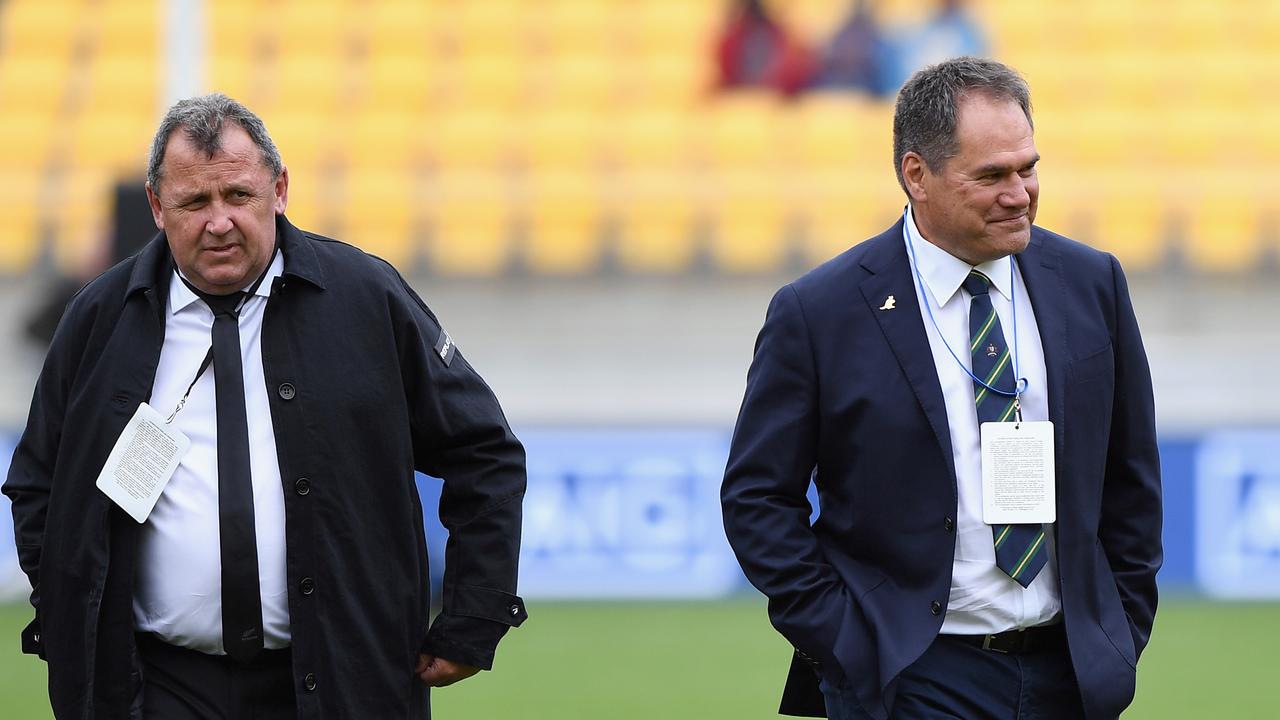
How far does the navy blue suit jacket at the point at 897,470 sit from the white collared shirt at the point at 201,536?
33.3 inches

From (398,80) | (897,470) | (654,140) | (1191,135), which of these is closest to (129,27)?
(398,80)

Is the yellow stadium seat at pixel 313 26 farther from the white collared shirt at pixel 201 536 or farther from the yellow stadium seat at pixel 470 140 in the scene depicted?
the white collared shirt at pixel 201 536

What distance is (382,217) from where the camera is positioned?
1298cm

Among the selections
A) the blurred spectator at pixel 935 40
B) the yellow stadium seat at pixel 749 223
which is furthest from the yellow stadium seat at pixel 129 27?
the blurred spectator at pixel 935 40

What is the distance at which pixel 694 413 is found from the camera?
33.8 ft

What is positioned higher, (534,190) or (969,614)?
(534,190)

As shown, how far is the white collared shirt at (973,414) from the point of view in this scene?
3.20 meters

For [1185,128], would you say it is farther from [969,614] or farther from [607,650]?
[969,614]

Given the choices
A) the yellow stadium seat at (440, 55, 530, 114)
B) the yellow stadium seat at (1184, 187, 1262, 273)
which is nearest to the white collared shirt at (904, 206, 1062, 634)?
the yellow stadium seat at (1184, 187, 1262, 273)

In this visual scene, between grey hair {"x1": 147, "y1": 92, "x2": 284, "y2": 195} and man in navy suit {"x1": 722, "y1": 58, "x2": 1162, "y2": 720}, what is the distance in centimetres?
100

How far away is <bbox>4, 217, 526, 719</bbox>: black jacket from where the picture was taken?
10.6 feet

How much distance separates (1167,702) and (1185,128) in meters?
7.55

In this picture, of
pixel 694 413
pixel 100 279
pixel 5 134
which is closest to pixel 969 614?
pixel 100 279

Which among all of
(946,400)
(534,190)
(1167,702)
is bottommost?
(1167,702)
